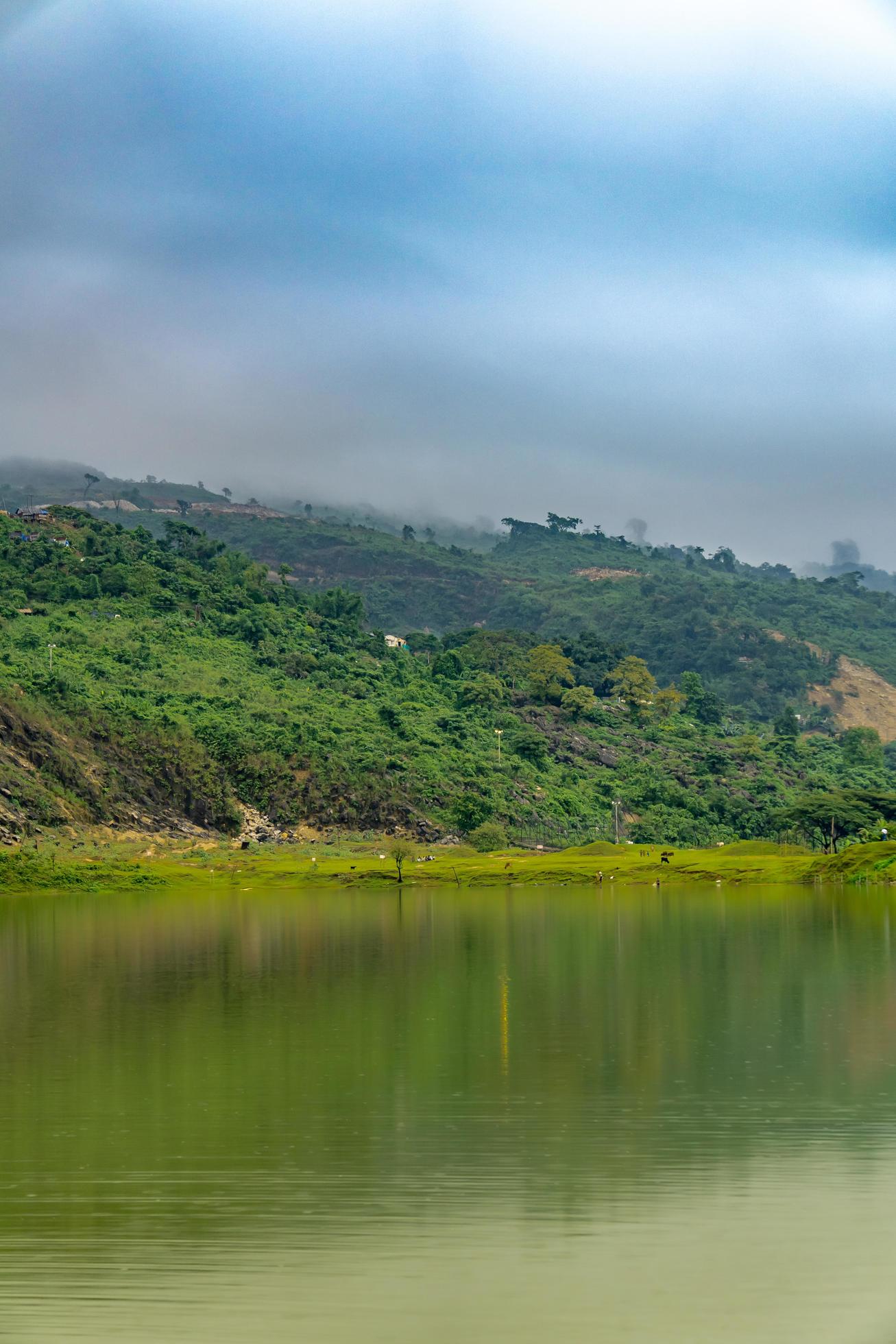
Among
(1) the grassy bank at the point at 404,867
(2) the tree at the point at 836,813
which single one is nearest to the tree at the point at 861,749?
(2) the tree at the point at 836,813

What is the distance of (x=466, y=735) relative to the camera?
150000mm

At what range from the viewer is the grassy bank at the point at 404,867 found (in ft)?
308

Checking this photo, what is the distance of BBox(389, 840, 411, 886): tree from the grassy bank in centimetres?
40

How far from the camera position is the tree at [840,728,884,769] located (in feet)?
597

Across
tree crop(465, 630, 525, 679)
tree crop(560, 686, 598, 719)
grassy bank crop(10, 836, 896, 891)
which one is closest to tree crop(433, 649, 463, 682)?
tree crop(465, 630, 525, 679)

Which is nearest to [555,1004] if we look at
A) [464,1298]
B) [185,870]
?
[464,1298]

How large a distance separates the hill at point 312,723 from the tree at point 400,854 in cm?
862

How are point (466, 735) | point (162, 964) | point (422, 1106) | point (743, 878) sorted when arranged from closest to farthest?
1. point (422, 1106)
2. point (162, 964)
3. point (743, 878)
4. point (466, 735)

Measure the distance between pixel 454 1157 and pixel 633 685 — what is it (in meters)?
171

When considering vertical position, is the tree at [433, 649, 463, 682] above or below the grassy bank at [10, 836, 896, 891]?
above

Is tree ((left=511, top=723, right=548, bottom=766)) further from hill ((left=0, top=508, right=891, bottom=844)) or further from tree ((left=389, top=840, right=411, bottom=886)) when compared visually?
tree ((left=389, top=840, right=411, bottom=886))

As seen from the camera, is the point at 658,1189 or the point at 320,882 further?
the point at 320,882

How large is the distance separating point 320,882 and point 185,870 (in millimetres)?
9551

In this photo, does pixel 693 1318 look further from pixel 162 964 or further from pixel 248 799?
pixel 248 799
